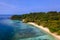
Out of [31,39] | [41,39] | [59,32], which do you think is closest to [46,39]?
[41,39]

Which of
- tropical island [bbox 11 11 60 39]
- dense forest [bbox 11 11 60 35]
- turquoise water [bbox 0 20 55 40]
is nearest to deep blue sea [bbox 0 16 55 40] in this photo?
turquoise water [bbox 0 20 55 40]

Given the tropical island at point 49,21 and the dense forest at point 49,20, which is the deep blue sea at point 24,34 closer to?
the tropical island at point 49,21

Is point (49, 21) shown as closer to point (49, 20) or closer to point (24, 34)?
point (49, 20)

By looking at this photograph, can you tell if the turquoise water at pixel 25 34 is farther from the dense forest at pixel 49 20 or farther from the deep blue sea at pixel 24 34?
the dense forest at pixel 49 20

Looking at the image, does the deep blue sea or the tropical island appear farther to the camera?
the tropical island

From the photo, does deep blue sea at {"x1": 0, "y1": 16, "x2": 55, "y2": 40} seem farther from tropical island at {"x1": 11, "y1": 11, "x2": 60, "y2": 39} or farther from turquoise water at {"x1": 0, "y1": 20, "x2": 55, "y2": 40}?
tropical island at {"x1": 11, "y1": 11, "x2": 60, "y2": 39}

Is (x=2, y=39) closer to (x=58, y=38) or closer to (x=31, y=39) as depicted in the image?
(x=31, y=39)

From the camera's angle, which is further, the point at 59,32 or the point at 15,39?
the point at 59,32

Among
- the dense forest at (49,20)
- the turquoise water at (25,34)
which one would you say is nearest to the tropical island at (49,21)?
the dense forest at (49,20)

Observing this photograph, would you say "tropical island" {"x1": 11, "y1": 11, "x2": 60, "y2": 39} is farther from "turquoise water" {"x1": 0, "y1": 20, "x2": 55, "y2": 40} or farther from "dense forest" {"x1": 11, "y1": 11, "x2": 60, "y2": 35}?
"turquoise water" {"x1": 0, "y1": 20, "x2": 55, "y2": 40}

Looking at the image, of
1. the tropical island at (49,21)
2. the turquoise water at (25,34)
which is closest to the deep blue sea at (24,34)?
the turquoise water at (25,34)

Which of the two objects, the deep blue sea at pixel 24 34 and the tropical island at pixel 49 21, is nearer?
the deep blue sea at pixel 24 34
